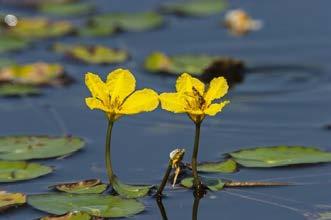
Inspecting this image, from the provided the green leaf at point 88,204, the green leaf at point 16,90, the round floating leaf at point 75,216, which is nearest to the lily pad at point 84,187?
the green leaf at point 88,204

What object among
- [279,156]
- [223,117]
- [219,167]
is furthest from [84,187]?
[223,117]

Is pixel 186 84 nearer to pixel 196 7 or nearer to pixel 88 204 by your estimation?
pixel 88 204

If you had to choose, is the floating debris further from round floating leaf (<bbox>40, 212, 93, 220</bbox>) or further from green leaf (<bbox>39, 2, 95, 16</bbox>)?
round floating leaf (<bbox>40, 212, 93, 220</bbox>)

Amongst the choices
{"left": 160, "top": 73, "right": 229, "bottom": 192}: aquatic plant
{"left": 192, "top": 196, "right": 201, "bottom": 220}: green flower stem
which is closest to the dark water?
{"left": 192, "top": 196, "right": 201, "bottom": 220}: green flower stem

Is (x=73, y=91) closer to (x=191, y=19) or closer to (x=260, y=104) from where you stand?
(x=260, y=104)

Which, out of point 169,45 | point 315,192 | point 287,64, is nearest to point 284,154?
point 315,192

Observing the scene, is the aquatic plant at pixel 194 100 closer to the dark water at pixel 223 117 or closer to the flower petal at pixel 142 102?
the flower petal at pixel 142 102
